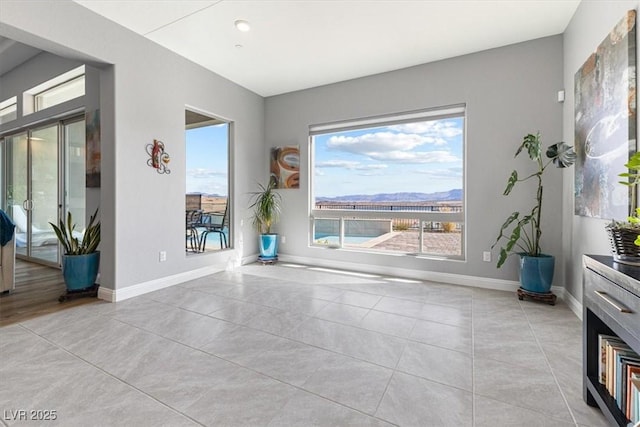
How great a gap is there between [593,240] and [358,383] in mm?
2342

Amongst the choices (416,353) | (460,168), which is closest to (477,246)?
(460,168)

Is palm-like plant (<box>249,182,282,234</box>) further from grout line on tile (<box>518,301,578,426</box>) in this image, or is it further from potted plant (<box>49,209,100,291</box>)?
grout line on tile (<box>518,301,578,426</box>)

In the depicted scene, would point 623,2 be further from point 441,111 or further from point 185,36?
point 185,36

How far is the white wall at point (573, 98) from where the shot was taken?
2250 millimetres

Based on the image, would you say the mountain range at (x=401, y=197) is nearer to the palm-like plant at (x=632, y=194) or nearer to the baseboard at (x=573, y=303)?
the baseboard at (x=573, y=303)

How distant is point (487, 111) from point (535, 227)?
1.49 m

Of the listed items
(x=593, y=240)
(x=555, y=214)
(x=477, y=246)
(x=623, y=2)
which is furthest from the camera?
(x=477, y=246)

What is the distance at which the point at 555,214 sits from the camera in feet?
10.8

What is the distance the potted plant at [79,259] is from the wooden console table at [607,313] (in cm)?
427

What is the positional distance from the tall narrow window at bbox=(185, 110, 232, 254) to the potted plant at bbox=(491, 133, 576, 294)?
390 cm

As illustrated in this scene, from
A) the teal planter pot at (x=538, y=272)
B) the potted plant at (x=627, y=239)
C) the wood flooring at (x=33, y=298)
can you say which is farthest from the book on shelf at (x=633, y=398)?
the wood flooring at (x=33, y=298)

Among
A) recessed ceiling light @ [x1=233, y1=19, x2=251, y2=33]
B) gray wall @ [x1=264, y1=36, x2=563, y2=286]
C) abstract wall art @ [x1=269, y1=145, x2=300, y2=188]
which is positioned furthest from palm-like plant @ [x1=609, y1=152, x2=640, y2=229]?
abstract wall art @ [x1=269, y1=145, x2=300, y2=188]

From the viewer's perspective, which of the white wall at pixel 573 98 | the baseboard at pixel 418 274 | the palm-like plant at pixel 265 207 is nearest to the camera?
the white wall at pixel 573 98

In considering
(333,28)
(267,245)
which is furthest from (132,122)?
(267,245)
